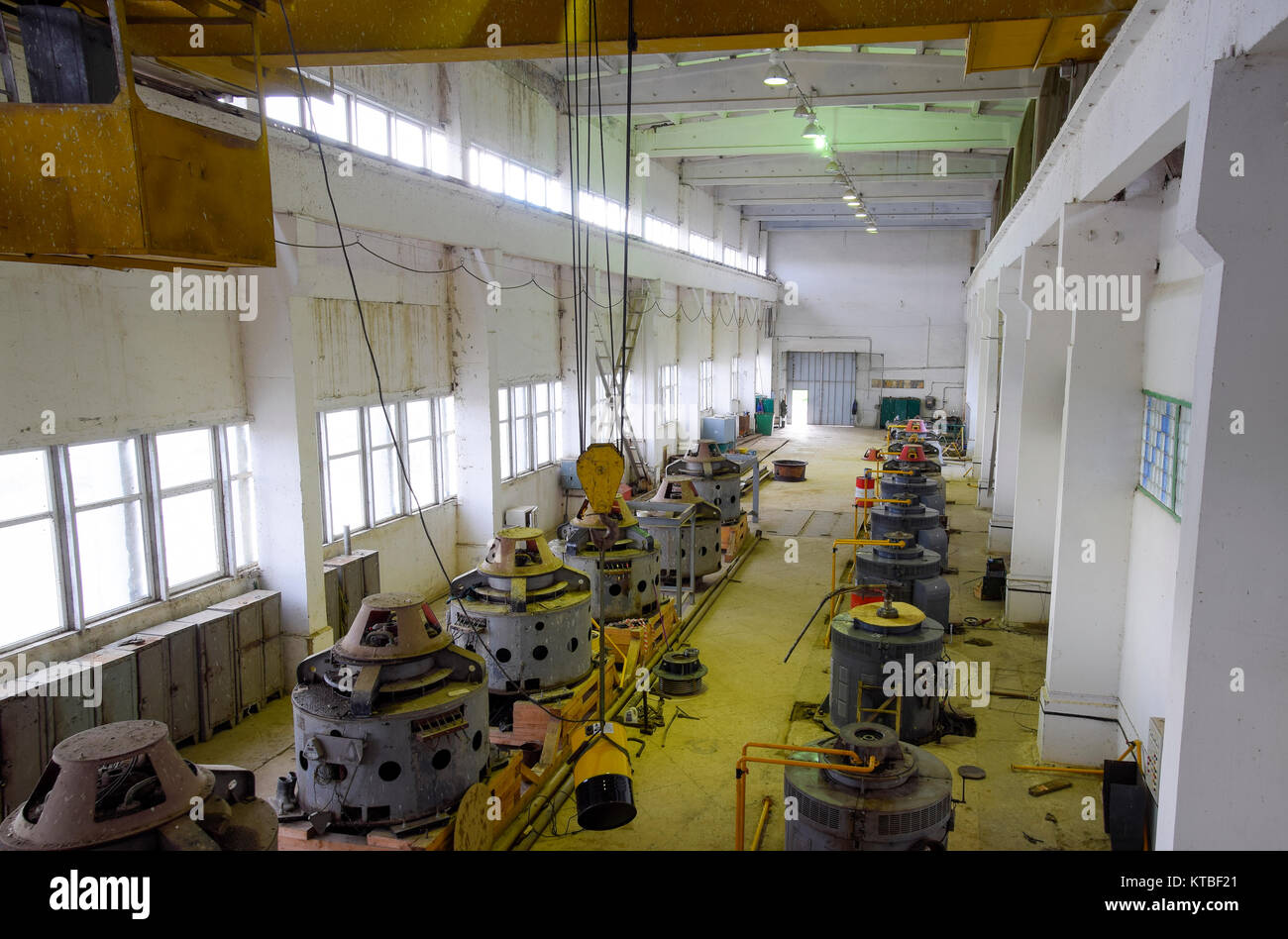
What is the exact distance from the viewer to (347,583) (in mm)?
10820

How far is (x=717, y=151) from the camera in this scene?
68.9 ft

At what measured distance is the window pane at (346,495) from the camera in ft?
37.9

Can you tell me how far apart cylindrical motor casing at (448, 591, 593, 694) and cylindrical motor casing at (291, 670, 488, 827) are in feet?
6.41

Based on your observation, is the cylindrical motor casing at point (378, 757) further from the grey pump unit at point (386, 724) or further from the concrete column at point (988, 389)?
the concrete column at point (988, 389)

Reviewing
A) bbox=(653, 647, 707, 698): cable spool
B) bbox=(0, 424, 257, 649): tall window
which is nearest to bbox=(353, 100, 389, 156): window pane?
bbox=(0, 424, 257, 649): tall window

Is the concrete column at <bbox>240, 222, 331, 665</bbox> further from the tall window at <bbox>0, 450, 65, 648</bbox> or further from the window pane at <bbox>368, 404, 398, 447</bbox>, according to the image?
the tall window at <bbox>0, 450, 65, 648</bbox>

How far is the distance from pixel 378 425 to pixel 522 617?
5.34 m

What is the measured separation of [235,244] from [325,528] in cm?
741

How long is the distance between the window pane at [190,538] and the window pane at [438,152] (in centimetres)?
660

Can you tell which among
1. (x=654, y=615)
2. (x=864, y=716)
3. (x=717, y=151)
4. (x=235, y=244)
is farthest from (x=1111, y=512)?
(x=717, y=151)

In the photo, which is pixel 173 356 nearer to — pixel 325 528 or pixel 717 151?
pixel 325 528

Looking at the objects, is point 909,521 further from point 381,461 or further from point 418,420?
point 381,461

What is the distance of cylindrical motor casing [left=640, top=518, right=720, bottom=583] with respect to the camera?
13195 millimetres

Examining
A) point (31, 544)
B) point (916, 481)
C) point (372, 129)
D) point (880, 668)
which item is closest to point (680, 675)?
point (880, 668)
